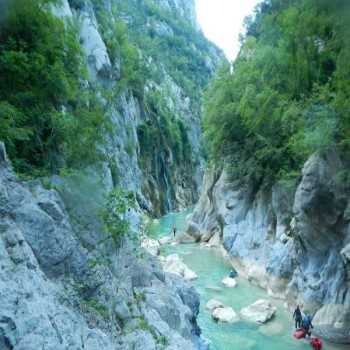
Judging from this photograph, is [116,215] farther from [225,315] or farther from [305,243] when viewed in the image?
[305,243]

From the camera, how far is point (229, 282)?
1880 centimetres

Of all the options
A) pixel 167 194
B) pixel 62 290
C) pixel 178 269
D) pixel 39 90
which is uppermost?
pixel 39 90

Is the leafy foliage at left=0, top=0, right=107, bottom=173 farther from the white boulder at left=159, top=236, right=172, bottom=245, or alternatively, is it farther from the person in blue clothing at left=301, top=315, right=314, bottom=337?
the white boulder at left=159, top=236, right=172, bottom=245

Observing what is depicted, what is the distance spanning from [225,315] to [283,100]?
35.9 feet

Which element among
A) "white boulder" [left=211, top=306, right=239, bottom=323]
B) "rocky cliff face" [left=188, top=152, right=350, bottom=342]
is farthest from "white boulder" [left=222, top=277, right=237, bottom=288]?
"white boulder" [left=211, top=306, right=239, bottom=323]

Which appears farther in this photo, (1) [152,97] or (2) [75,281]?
(1) [152,97]

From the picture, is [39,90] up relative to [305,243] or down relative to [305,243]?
up

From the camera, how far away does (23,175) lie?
8.03 m

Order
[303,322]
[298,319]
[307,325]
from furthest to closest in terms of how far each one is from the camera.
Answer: [298,319] → [303,322] → [307,325]

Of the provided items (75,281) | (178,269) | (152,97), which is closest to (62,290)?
(75,281)

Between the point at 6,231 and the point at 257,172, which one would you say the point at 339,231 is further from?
the point at 6,231

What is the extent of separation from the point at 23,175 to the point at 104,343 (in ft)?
13.2

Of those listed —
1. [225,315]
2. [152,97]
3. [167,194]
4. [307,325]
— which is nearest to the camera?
[307,325]

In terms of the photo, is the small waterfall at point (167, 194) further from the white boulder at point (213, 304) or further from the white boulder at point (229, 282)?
the white boulder at point (213, 304)
